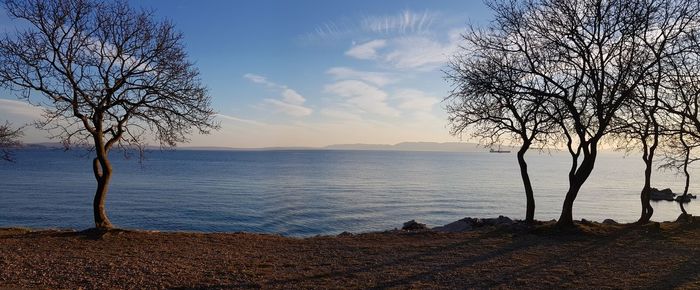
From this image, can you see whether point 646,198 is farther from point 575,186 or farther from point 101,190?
point 101,190

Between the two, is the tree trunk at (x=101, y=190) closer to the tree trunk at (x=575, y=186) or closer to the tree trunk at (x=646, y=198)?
the tree trunk at (x=575, y=186)

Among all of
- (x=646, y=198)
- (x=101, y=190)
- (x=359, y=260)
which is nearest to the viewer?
(x=359, y=260)

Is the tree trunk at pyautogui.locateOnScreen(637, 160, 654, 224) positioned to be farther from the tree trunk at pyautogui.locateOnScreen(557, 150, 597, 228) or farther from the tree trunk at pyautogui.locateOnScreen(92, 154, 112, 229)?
the tree trunk at pyautogui.locateOnScreen(92, 154, 112, 229)

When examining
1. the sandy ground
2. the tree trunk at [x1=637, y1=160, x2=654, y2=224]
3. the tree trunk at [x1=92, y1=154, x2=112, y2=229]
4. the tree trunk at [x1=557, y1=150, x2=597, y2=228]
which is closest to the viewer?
the sandy ground

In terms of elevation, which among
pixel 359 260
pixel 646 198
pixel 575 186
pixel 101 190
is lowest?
pixel 359 260

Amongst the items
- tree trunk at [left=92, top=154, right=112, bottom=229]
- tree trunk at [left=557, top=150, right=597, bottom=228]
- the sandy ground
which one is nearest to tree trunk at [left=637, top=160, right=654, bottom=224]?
the sandy ground

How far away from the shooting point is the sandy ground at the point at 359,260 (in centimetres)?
980

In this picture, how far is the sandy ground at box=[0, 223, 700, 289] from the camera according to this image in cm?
980

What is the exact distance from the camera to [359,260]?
1233 centimetres

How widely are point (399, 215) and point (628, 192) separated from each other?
39.8m

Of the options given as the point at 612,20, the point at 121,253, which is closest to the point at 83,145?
the point at 121,253

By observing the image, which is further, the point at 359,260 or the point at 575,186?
the point at 575,186

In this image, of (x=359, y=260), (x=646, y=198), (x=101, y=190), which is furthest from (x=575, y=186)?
(x=101, y=190)

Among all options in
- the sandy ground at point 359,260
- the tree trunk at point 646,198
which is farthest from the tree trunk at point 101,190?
the tree trunk at point 646,198
